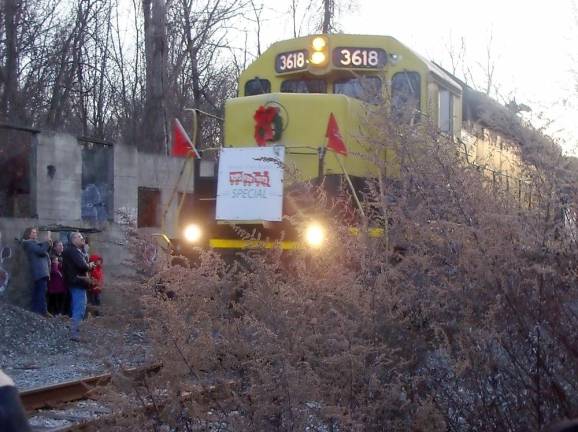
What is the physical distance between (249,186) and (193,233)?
0.97 m

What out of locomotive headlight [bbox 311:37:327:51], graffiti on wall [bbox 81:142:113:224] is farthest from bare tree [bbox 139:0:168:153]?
locomotive headlight [bbox 311:37:327:51]

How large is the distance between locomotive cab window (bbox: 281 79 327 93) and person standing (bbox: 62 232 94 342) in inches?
147

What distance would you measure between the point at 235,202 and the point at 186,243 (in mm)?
768

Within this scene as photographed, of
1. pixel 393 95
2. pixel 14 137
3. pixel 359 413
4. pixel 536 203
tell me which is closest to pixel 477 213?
pixel 536 203

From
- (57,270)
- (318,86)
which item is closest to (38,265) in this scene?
(57,270)

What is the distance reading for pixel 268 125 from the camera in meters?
9.29

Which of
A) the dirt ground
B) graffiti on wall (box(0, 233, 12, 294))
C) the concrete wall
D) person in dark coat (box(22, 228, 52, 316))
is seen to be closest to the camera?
the dirt ground

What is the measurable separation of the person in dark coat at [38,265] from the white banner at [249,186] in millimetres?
5845

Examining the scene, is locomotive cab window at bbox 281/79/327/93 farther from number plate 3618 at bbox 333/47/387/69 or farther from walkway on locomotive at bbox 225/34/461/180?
number plate 3618 at bbox 333/47/387/69

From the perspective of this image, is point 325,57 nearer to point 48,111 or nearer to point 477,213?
point 477,213

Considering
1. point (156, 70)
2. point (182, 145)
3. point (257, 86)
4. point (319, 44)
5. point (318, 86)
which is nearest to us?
point (182, 145)

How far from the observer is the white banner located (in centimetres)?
809

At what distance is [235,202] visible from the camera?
8.48 metres

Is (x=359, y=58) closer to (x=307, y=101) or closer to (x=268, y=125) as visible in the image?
(x=307, y=101)
